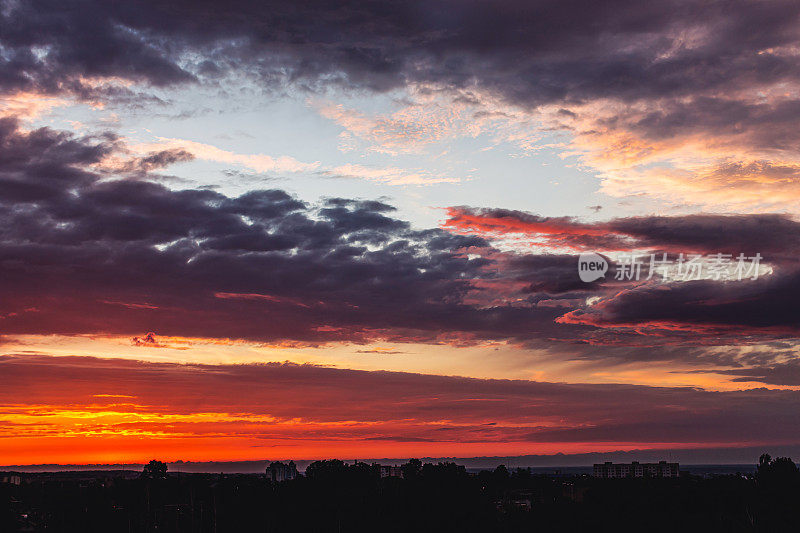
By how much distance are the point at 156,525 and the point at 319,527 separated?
115 feet

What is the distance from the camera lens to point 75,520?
430ft

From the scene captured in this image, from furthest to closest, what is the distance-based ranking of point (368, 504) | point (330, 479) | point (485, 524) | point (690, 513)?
1. point (330, 479)
2. point (368, 504)
3. point (485, 524)
4. point (690, 513)

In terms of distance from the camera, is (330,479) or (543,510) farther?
(330,479)

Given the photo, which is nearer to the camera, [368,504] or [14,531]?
[14,531]

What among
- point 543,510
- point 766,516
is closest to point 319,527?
point 543,510

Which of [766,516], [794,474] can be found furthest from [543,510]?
[794,474]

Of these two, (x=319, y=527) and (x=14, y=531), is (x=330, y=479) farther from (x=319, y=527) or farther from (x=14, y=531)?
(x=14, y=531)

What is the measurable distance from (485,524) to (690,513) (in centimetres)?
2504

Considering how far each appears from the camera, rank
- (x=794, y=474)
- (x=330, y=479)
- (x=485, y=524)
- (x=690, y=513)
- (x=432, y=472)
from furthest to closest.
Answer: (x=330, y=479) < (x=432, y=472) < (x=794, y=474) < (x=485, y=524) < (x=690, y=513)

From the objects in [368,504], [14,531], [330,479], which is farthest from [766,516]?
[14,531]

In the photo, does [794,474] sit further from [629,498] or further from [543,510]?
[543,510]

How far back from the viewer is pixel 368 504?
420 ft

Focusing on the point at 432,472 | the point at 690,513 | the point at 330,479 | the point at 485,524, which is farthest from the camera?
the point at 330,479

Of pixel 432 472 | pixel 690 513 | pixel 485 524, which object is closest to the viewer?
pixel 690 513
